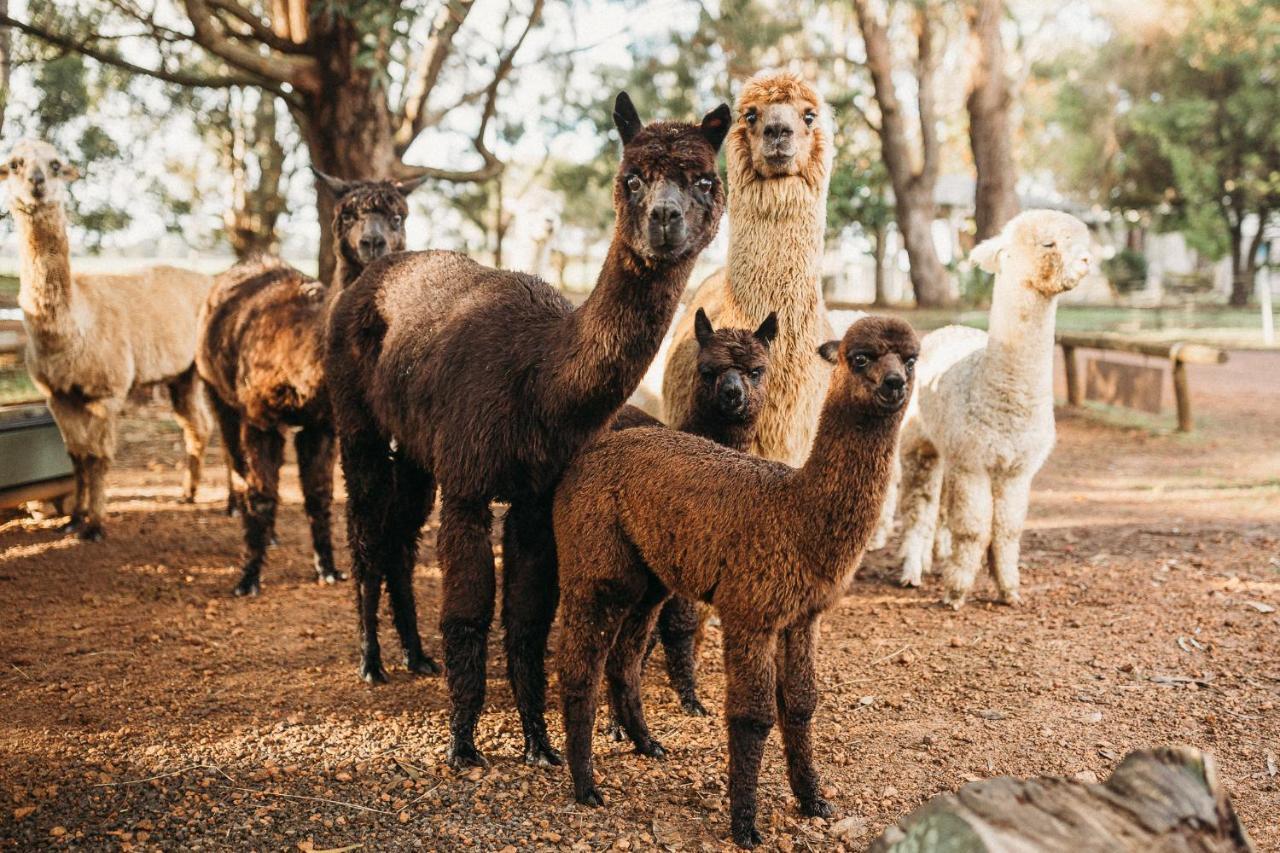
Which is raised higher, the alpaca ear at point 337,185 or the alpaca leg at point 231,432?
the alpaca ear at point 337,185

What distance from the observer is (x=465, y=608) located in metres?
4.15

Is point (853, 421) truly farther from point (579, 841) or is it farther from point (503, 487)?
point (579, 841)

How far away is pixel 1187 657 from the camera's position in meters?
5.30

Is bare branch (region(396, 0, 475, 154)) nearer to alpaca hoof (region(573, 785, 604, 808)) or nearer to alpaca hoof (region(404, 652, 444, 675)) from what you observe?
alpaca hoof (region(404, 652, 444, 675))

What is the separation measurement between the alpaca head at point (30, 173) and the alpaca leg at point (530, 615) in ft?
16.4

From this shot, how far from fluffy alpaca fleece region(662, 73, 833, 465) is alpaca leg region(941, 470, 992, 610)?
1.39 metres

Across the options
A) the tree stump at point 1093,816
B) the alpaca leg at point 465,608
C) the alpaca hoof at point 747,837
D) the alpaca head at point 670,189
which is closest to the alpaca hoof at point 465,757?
the alpaca leg at point 465,608

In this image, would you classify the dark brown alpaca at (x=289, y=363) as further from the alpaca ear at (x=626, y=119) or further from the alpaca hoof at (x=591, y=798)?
the alpaca hoof at (x=591, y=798)

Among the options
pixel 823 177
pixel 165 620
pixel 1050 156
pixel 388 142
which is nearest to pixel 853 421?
pixel 823 177

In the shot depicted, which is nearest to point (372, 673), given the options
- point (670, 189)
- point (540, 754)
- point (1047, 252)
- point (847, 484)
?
point (540, 754)

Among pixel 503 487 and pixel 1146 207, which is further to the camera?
pixel 1146 207

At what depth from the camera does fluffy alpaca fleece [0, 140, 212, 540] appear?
7.32 m

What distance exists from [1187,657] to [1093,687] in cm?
70

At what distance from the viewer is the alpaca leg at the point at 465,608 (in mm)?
4125
